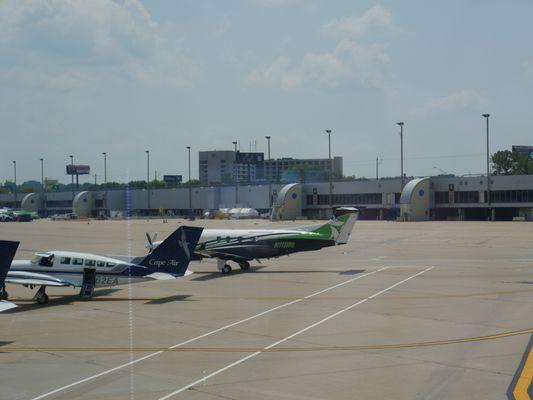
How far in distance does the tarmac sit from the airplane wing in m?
1.12

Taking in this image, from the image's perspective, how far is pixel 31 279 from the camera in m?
29.0

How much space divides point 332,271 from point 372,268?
337 cm

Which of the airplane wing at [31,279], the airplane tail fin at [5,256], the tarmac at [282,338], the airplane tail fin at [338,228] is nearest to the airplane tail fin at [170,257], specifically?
the tarmac at [282,338]

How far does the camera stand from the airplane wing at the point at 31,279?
28625mm

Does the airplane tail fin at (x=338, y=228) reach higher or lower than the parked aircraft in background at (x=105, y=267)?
A: higher

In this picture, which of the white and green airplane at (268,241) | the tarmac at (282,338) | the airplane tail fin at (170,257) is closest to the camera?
the tarmac at (282,338)

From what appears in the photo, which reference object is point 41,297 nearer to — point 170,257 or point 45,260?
point 45,260

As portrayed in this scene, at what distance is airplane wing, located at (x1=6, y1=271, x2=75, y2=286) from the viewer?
28.6 metres

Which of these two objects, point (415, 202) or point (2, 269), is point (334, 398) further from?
point (415, 202)

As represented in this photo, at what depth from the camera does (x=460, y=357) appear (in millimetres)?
18922

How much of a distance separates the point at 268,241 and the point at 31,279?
55.9 feet

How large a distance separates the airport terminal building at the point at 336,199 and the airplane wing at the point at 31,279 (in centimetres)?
8475

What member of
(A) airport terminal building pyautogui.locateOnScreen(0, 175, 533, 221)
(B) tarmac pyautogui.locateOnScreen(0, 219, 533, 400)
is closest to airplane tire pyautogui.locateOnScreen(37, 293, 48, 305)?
(B) tarmac pyautogui.locateOnScreen(0, 219, 533, 400)

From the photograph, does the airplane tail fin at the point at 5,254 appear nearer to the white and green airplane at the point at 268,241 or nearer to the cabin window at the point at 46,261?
the cabin window at the point at 46,261
